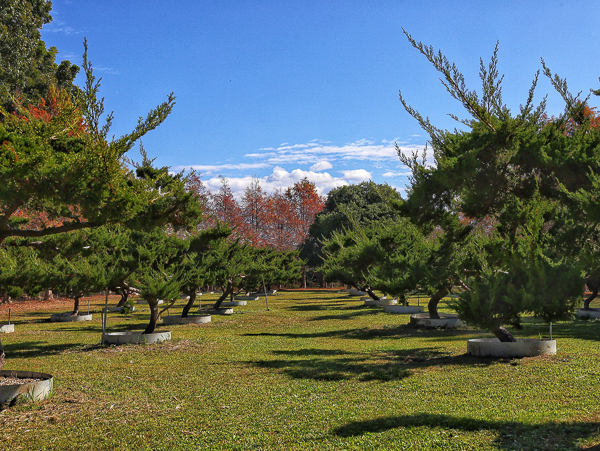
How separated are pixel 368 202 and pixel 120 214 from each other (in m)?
44.0

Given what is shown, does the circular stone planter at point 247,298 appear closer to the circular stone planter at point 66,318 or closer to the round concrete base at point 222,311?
the round concrete base at point 222,311

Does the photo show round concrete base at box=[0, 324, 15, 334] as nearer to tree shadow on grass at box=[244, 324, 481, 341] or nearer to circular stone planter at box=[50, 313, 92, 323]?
circular stone planter at box=[50, 313, 92, 323]

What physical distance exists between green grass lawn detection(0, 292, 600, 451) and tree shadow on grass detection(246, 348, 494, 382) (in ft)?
0.13

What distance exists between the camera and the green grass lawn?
18.7 ft

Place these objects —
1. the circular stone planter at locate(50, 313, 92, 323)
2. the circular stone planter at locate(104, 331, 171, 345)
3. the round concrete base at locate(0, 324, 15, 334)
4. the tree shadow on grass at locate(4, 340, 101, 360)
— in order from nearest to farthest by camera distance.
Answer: the tree shadow on grass at locate(4, 340, 101, 360), the circular stone planter at locate(104, 331, 171, 345), the round concrete base at locate(0, 324, 15, 334), the circular stone planter at locate(50, 313, 92, 323)

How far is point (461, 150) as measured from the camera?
1253cm

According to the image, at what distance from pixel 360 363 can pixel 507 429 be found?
5.03 metres

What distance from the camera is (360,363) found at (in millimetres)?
10617

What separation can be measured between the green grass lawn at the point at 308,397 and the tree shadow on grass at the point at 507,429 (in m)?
0.02

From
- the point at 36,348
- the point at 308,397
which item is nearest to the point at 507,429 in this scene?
the point at 308,397

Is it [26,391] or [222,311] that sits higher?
[26,391]

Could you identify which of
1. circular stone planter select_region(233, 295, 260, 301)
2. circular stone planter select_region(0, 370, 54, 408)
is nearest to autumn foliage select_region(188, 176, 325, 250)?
circular stone planter select_region(233, 295, 260, 301)

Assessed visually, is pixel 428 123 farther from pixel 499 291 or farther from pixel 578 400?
pixel 578 400

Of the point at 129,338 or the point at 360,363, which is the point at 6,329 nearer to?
the point at 129,338
